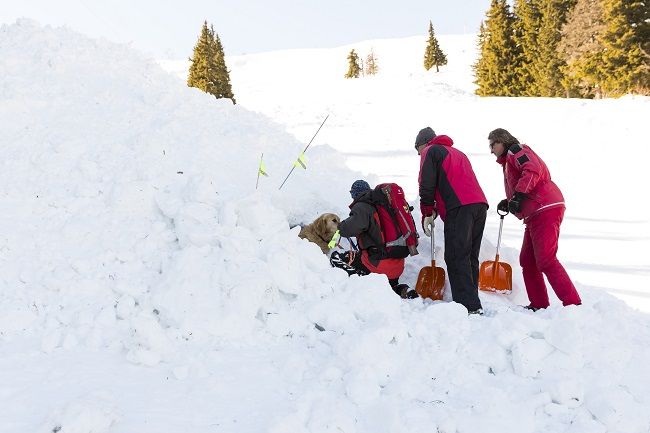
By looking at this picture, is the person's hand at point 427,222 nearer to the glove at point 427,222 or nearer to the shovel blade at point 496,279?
the glove at point 427,222

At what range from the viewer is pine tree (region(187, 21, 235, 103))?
2725cm

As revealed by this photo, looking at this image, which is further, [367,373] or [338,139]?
[338,139]

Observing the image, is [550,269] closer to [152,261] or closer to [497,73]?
[152,261]

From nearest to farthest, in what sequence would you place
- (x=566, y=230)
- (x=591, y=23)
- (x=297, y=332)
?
(x=297, y=332), (x=566, y=230), (x=591, y=23)

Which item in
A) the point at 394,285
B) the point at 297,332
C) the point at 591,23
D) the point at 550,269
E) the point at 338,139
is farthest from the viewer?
the point at 591,23

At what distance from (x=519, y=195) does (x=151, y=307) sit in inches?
143

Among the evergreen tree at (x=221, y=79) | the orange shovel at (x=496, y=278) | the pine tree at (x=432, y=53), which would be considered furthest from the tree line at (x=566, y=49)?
the orange shovel at (x=496, y=278)

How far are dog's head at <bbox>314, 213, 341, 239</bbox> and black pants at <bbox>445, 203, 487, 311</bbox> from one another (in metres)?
1.53

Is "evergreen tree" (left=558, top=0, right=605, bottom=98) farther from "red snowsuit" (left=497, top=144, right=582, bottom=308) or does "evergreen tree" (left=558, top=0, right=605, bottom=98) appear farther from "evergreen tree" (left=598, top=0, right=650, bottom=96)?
"red snowsuit" (left=497, top=144, right=582, bottom=308)

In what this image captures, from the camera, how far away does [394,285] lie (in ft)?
17.4

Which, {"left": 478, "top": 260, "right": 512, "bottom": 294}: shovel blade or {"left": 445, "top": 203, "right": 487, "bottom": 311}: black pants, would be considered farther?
{"left": 478, "top": 260, "right": 512, "bottom": 294}: shovel blade

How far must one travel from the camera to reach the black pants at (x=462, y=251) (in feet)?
14.9

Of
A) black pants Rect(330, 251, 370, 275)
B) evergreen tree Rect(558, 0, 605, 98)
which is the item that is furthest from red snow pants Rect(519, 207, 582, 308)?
evergreen tree Rect(558, 0, 605, 98)

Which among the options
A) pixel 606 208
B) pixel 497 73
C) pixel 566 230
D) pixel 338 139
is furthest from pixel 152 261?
pixel 497 73
